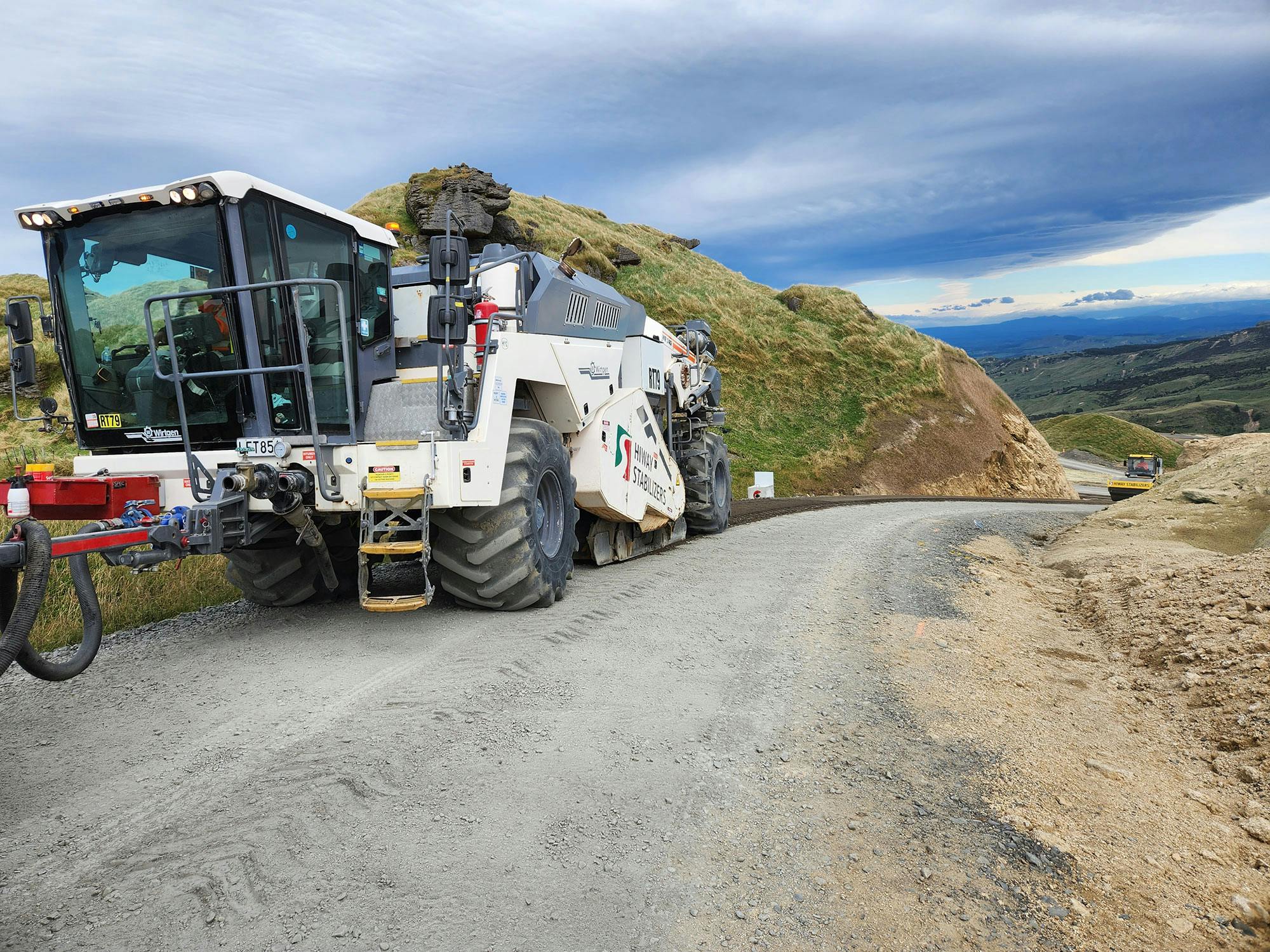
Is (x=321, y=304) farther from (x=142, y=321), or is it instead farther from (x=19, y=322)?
(x=19, y=322)

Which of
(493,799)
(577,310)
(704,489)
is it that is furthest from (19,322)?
(704,489)

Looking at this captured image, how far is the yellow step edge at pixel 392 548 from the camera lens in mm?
6094

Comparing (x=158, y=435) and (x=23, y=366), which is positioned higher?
(x=23, y=366)

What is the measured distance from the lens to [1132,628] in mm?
7680

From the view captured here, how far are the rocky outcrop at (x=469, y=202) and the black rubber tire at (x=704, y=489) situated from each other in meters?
18.2

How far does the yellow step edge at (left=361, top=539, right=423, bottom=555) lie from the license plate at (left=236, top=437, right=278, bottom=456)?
Answer: 3.37 ft

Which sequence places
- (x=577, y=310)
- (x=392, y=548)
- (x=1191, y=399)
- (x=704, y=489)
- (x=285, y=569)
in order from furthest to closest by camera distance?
(x=1191, y=399)
(x=704, y=489)
(x=577, y=310)
(x=285, y=569)
(x=392, y=548)

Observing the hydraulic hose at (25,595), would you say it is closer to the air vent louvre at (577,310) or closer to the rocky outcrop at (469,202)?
the air vent louvre at (577,310)

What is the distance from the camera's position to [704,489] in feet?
44.4

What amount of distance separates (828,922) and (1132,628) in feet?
19.2

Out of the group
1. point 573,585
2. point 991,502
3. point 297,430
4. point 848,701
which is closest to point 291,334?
point 297,430

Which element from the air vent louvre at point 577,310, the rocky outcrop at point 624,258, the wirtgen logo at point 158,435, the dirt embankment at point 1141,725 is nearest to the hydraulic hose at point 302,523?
the wirtgen logo at point 158,435

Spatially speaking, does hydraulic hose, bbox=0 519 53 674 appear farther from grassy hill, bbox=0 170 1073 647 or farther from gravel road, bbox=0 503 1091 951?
grassy hill, bbox=0 170 1073 647

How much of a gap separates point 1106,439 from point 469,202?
67.5 meters
